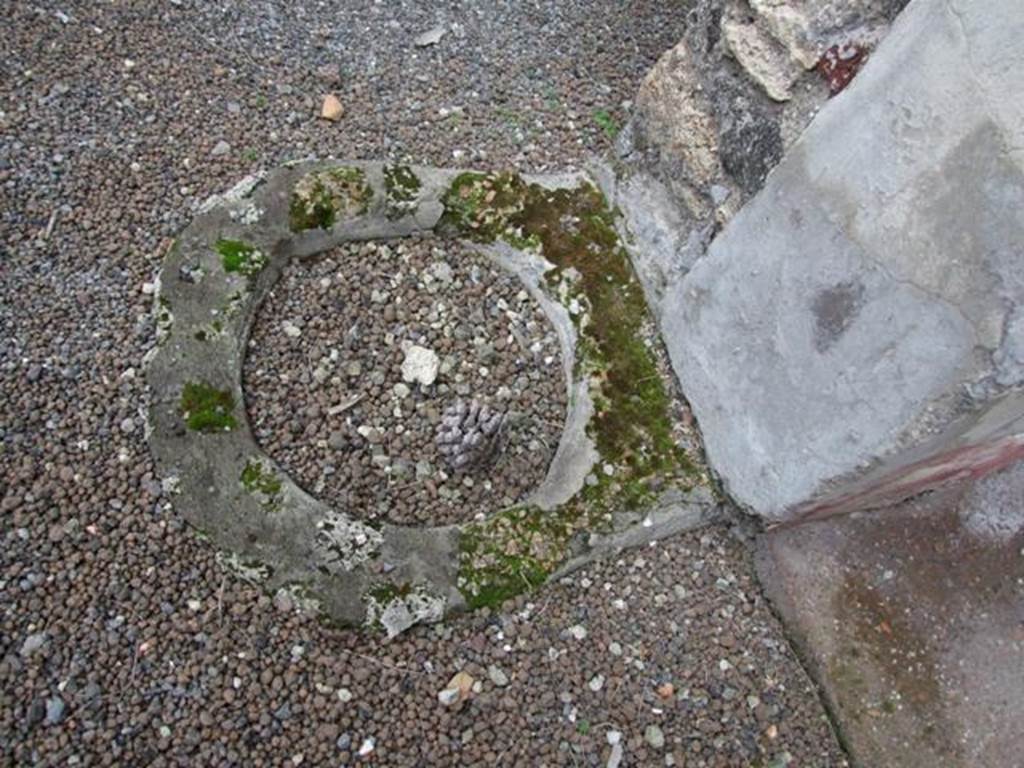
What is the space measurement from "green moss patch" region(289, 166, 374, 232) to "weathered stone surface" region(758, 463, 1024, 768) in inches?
63.2

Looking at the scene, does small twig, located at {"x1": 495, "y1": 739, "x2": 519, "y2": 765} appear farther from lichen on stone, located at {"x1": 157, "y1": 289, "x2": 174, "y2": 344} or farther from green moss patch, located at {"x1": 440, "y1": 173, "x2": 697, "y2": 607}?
→ lichen on stone, located at {"x1": 157, "y1": 289, "x2": 174, "y2": 344}

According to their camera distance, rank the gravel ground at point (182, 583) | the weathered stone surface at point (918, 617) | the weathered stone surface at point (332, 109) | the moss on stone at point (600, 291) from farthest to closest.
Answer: the weathered stone surface at point (332, 109)
the moss on stone at point (600, 291)
the weathered stone surface at point (918, 617)
the gravel ground at point (182, 583)

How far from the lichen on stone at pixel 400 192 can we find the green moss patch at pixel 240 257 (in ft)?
1.43

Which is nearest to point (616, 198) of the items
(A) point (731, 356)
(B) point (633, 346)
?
(B) point (633, 346)

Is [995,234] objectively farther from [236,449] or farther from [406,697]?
[236,449]

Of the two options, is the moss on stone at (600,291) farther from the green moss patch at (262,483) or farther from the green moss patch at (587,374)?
the green moss patch at (262,483)

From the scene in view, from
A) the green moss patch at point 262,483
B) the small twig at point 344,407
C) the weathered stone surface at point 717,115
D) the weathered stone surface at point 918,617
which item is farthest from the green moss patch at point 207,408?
the weathered stone surface at point 918,617

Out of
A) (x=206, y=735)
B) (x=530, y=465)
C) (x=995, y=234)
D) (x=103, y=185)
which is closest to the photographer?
(x=995, y=234)

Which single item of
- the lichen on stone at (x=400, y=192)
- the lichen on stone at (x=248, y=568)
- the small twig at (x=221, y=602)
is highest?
the lichen on stone at (x=400, y=192)

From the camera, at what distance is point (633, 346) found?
2873 millimetres

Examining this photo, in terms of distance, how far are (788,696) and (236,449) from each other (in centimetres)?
159

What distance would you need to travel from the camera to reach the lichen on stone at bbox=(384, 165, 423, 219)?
299 cm

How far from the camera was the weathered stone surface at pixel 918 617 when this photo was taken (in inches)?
96.2

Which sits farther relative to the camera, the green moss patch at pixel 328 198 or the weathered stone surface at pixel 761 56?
the green moss patch at pixel 328 198
